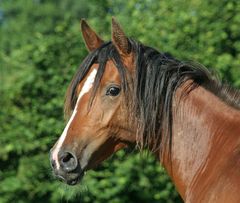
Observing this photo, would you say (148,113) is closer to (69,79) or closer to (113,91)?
(113,91)

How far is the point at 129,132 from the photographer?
3.45 meters

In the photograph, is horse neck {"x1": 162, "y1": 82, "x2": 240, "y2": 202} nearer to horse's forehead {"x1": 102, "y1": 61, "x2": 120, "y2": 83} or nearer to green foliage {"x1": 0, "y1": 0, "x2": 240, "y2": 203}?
horse's forehead {"x1": 102, "y1": 61, "x2": 120, "y2": 83}

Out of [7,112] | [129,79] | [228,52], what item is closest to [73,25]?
[7,112]

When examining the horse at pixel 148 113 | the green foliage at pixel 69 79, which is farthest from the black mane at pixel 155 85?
the green foliage at pixel 69 79

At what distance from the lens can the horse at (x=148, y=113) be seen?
11.0 ft

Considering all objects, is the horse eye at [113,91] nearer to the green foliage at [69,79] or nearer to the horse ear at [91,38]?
the horse ear at [91,38]

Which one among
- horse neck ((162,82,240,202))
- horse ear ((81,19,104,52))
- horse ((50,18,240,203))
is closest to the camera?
horse neck ((162,82,240,202))

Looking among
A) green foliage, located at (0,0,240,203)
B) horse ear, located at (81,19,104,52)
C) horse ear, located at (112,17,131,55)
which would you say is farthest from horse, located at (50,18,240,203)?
green foliage, located at (0,0,240,203)

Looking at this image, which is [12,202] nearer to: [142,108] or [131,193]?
[131,193]

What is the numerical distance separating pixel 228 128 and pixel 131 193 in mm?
2326

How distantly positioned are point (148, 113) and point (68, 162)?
20.7 inches

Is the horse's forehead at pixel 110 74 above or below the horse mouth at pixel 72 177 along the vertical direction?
above

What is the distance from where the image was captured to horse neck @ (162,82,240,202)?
325cm

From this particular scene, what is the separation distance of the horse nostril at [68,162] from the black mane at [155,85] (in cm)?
38
